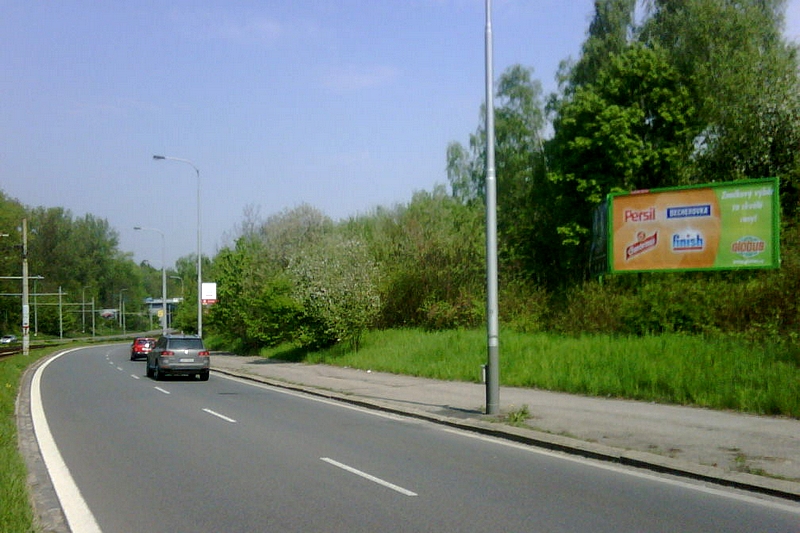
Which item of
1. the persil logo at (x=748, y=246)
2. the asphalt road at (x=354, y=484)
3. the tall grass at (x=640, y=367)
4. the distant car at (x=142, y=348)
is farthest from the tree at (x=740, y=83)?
the distant car at (x=142, y=348)

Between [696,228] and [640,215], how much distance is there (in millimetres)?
1911

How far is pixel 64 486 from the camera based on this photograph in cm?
921

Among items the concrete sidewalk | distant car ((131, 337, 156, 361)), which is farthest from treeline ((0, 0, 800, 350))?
the concrete sidewalk

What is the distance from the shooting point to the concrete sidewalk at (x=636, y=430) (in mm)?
9328

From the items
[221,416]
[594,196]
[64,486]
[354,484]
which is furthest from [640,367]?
[594,196]

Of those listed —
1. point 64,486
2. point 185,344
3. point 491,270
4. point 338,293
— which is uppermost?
point 491,270

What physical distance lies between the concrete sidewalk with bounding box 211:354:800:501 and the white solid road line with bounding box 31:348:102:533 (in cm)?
637

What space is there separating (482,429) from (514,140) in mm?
37916

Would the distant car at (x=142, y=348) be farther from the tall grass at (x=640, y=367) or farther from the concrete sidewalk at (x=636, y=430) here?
the concrete sidewalk at (x=636, y=430)

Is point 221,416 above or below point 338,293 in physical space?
below

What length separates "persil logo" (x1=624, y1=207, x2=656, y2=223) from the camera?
22953 millimetres

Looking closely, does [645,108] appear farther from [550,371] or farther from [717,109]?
[550,371]

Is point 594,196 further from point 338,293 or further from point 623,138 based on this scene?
point 338,293

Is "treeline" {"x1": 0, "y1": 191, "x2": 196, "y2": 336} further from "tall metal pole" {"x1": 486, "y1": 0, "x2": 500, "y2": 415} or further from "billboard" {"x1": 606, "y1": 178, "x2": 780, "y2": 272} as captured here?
"tall metal pole" {"x1": 486, "y1": 0, "x2": 500, "y2": 415}
